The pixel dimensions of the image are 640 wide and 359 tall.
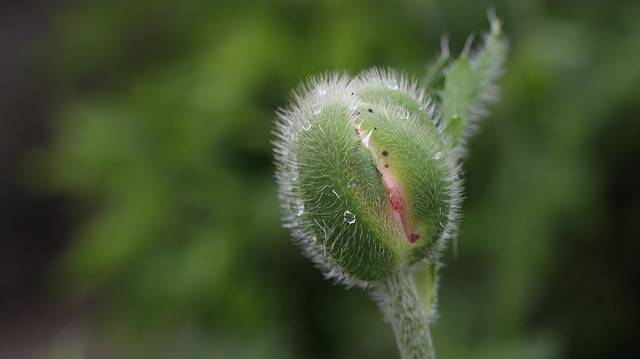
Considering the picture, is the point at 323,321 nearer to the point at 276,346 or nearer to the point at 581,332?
the point at 276,346

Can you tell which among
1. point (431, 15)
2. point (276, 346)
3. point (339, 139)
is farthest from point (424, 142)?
point (276, 346)

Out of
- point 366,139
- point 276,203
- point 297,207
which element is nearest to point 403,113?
point 366,139

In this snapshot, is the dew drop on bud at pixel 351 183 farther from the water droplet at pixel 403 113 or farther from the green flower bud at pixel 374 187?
the water droplet at pixel 403 113

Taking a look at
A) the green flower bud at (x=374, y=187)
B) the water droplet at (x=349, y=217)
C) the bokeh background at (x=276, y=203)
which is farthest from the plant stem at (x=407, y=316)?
the bokeh background at (x=276, y=203)

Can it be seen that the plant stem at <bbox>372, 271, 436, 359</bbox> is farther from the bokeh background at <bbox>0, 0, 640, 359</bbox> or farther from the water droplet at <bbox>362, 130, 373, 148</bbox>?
the bokeh background at <bbox>0, 0, 640, 359</bbox>

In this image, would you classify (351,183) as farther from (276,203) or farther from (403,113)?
(276,203)

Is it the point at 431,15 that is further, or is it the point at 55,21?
the point at 55,21

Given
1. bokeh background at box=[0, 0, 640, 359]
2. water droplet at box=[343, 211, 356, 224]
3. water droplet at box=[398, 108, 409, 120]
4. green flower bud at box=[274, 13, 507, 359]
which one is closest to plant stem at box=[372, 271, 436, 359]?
green flower bud at box=[274, 13, 507, 359]
